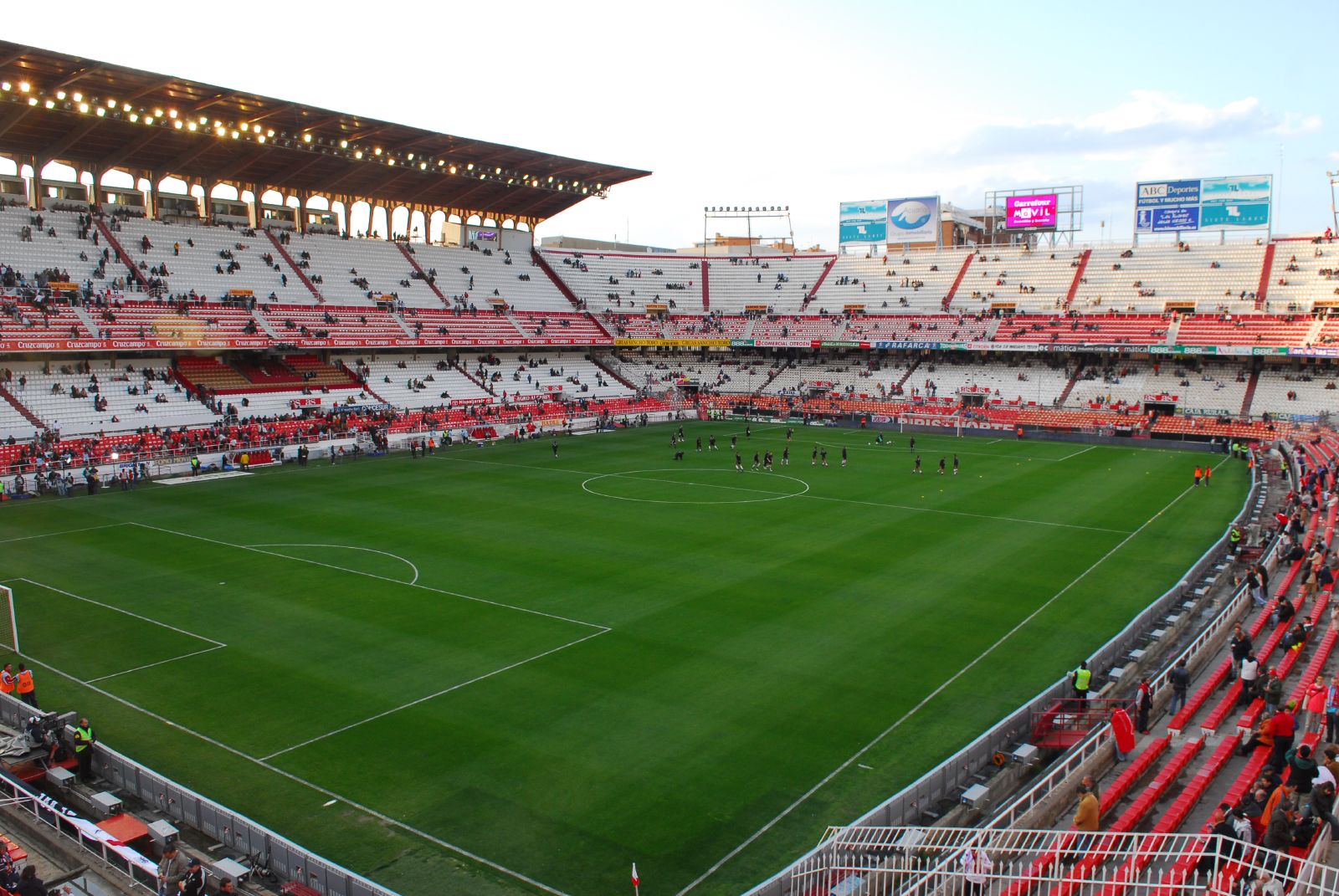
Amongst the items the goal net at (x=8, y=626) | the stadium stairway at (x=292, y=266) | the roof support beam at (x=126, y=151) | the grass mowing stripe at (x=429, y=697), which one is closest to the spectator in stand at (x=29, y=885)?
the grass mowing stripe at (x=429, y=697)

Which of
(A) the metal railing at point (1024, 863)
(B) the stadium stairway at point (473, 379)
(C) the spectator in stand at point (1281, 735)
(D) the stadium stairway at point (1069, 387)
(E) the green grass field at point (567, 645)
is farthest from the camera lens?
(B) the stadium stairway at point (473, 379)

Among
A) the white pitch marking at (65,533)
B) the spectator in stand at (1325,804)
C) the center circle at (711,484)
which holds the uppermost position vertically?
the spectator in stand at (1325,804)

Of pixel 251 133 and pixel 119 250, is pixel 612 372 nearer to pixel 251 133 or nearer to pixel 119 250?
pixel 251 133

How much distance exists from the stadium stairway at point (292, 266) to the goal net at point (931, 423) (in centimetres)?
4043

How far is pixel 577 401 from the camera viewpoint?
218ft

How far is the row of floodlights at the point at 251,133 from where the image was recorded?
162 ft

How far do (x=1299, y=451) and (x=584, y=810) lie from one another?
1681 inches

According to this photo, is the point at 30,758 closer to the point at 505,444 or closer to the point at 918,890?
the point at 918,890

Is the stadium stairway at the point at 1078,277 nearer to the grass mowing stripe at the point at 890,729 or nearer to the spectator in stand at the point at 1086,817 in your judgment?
the grass mowing stripe at the point at 890,729

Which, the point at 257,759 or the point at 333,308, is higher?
the point at 333,308

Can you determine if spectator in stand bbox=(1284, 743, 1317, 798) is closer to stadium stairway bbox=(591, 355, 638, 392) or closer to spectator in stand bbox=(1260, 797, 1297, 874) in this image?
spectator in stand bbox=(1260, 797, 1297, 874)

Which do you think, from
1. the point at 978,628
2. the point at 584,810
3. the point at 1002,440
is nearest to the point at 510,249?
the point at 1002,440

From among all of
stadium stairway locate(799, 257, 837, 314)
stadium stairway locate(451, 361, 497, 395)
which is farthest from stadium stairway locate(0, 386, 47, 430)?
stadium stairway locate(799, 257, 837, 314)

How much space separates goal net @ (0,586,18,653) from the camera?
2006 cm
